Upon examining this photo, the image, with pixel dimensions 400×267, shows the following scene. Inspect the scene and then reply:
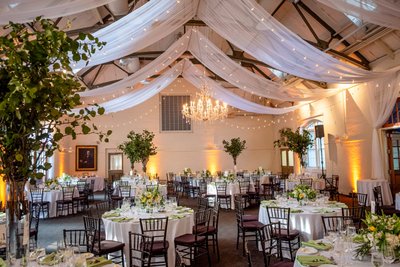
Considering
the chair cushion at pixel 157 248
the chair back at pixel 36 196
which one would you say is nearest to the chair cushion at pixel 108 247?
the chair cushion at pixel 157 248

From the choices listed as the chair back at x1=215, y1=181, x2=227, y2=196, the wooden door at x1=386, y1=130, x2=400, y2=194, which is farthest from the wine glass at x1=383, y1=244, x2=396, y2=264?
the wooden door at x1=386, y1=130, x2=400, y2=194

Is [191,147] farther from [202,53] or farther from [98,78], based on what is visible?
[202,53]

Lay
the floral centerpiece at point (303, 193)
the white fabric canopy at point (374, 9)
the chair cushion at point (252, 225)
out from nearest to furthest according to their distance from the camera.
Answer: the white fabric canopy at point (374, 9) → the chair cushion at point (252, 225) → the floral centerpiece at point (303, 193)

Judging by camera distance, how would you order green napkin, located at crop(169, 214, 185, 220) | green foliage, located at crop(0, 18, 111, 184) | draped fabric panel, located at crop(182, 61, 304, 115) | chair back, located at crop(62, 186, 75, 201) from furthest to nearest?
draped fabric panel, located at crop(182, 61, 304, 115)
chair back, located at crop(62, 186, 75, 201)
green napkin, located at crop(169, 214, 185, 220)
green foliage, located at crop(0, 18, 111, 184)

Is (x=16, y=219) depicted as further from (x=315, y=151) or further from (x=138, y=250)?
(x=315, y=151)

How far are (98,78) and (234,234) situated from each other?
10.4 metres

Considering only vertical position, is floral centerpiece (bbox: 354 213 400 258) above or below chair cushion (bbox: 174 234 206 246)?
above

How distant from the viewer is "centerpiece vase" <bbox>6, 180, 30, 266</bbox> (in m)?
1.93

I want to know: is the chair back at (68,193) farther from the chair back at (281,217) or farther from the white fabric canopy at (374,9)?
the white fabric canopy at (374,9)

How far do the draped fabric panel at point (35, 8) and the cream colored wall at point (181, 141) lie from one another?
13.4m

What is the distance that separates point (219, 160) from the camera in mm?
17625

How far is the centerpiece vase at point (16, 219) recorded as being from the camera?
1.93 metres

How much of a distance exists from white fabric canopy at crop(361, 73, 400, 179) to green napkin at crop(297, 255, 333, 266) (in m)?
7.14

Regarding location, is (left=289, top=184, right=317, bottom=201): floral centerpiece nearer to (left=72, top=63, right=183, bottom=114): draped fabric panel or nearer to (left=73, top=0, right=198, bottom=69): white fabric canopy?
(left=73, top=0, right=198, bottom=69): white fabric canopy
